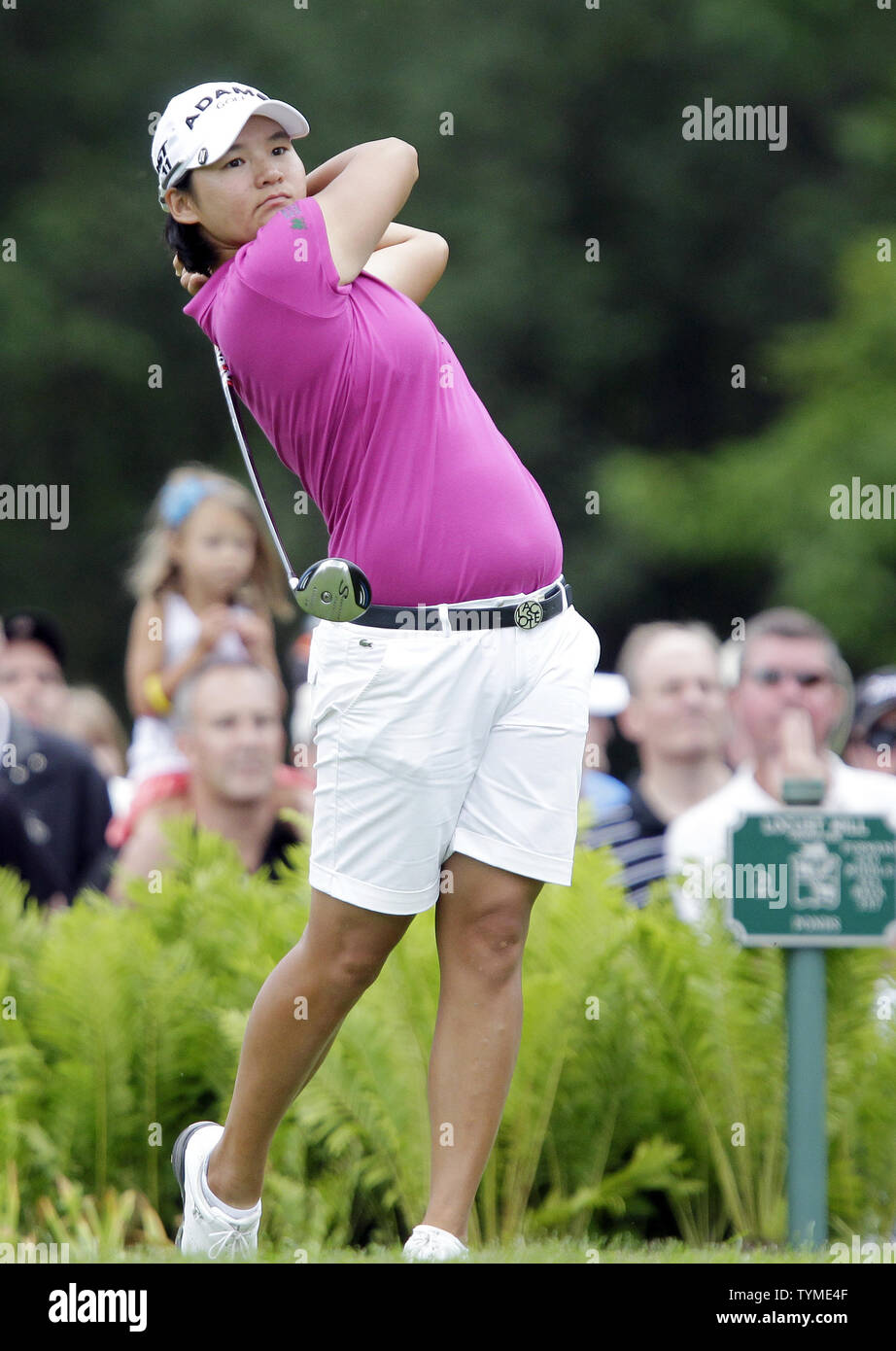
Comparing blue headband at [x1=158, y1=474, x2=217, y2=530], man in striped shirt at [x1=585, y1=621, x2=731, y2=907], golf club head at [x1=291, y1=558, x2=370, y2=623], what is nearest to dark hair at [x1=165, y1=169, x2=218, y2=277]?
golf club head at [x1=291, y1=558, x2=370, y2=623]

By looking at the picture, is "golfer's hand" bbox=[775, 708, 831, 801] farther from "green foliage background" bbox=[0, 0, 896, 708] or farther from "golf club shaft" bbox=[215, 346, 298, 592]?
"green foliage background" bbox=[0, 0, 896, 708]

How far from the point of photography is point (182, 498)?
23.0 feet

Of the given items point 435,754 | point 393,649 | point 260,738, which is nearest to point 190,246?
point 393,649

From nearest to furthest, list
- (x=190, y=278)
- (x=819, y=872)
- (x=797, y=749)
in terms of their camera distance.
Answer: (x=190, y=278), (x=819, y=872), (x=797, y=749)

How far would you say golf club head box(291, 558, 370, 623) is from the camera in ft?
10.2

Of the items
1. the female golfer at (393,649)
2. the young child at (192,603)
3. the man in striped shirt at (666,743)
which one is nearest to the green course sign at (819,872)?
the female golfer at (393,649)

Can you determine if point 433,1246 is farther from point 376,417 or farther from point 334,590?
point 376,417

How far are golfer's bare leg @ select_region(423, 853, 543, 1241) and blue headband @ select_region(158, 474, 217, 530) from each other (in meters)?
3.84

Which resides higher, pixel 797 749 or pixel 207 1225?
pixel 797 749

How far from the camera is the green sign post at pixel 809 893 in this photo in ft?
13.2

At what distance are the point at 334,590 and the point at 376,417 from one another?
29 cm

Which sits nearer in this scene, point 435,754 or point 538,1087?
point 435,754

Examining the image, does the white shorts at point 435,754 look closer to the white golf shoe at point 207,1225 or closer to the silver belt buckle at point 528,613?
the silver belt buckle at point 528,613

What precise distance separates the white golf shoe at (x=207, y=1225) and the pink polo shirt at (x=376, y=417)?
3.50ft
